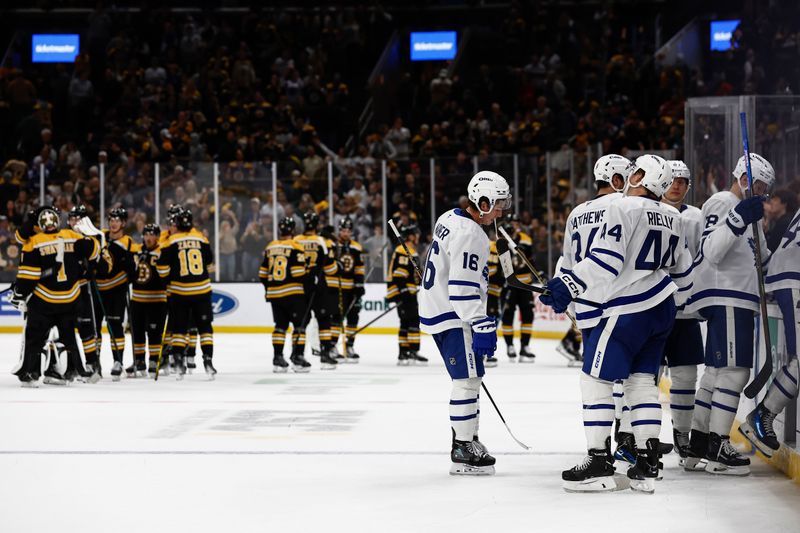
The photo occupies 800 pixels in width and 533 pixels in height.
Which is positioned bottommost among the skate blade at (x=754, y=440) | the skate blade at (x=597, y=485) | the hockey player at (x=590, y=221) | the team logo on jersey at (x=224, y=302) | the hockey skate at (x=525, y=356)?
the hockey skate at (x=525, y=356)

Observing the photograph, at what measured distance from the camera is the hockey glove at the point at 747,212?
5.55 m

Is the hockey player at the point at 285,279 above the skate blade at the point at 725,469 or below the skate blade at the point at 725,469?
above

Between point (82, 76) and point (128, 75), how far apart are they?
802 mm

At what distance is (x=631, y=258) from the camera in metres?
5.32

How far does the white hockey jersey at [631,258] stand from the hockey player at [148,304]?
6.28m

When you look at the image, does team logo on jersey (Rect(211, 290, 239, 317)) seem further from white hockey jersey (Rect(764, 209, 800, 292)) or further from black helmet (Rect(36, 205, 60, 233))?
white hockey jersey (Rect(764, 209, 800, 292))

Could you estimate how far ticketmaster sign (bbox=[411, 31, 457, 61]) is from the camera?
22688 millimetres

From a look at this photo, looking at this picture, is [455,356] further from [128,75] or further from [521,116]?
[128,75]

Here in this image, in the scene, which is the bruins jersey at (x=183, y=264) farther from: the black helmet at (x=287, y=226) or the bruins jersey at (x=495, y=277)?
the bruins jersey at (x=495, y=277)

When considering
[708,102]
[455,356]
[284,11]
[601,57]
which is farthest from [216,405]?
[284,11]

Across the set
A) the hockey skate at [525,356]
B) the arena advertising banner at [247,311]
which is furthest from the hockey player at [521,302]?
the arena advertising banner at [247,311]

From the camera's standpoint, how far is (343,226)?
520 inches

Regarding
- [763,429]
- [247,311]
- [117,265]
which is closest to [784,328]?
[763,429]

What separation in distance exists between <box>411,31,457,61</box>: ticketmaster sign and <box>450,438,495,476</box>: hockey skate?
687 inches
